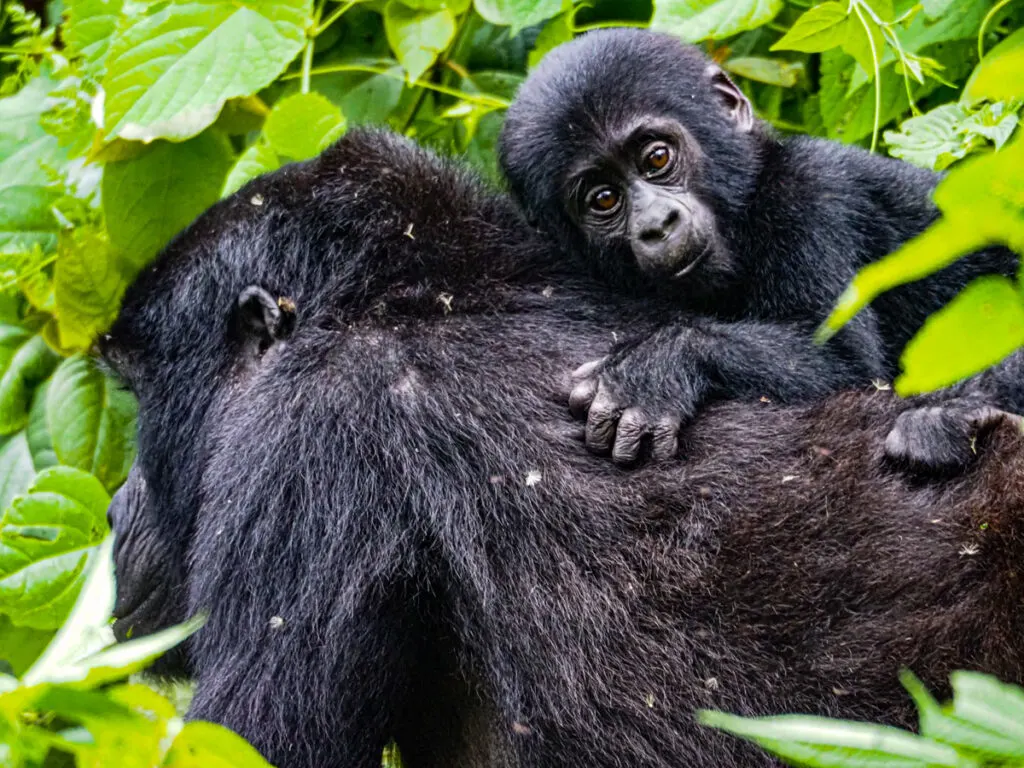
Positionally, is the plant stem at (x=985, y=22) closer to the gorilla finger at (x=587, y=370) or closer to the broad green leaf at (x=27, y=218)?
the gorilla finger at (x=587, y=370)

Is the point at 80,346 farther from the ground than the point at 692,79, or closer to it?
closer to it

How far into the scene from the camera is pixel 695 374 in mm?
2393

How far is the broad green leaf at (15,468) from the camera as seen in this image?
11.2 feet

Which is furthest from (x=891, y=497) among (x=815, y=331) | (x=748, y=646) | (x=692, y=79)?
(x=692, y=79)

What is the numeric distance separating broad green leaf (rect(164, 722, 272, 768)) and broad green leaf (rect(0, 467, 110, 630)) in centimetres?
197

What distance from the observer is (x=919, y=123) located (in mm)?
3004

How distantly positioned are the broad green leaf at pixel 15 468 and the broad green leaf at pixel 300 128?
1.14m

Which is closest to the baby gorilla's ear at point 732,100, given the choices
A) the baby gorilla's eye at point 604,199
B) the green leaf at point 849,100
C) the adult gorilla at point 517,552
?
the baby gorilla's eye at point 604,199

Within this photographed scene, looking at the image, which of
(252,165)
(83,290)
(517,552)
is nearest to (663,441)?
(517,552)

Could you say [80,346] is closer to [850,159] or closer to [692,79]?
[692,79]

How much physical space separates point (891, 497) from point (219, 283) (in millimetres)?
1398

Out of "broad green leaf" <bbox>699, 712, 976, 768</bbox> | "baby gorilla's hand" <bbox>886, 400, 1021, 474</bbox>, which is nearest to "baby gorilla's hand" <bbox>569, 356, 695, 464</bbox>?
"baby gorilla's hand" <bbox>886, 400, 1021, 474</bbox>

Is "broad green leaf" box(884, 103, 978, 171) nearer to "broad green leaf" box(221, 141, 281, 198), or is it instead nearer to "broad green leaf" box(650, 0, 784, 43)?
"broad green leaf" box(650, 0, 784, 43)

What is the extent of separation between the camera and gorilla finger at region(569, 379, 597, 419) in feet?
7.56
